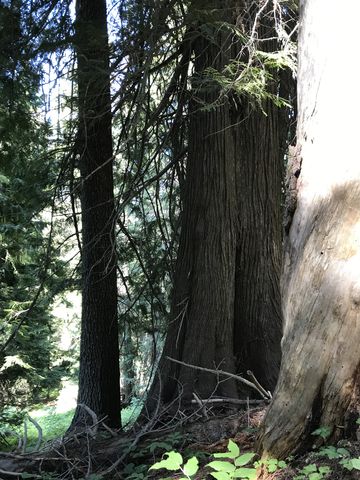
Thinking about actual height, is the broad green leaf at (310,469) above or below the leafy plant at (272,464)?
above

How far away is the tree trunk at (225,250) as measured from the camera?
4309 mm

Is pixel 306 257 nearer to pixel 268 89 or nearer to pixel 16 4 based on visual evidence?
pixel 268 89

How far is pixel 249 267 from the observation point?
4.55m

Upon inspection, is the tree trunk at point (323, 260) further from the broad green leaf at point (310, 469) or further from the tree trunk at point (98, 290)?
the tree trunk at point (98, 290)

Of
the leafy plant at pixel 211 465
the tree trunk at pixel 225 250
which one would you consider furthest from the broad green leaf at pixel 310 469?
the tree trunk at pixel 225 250

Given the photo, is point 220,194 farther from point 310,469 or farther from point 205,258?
point 310,469

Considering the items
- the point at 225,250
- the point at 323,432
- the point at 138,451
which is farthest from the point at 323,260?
the point at 225,250

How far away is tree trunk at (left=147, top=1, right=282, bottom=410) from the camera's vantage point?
4.31 meters

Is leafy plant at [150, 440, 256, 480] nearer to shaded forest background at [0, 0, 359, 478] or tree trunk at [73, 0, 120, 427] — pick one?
shaded forest background at [0, 0, 359, 478]

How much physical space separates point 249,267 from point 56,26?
10.6 ft

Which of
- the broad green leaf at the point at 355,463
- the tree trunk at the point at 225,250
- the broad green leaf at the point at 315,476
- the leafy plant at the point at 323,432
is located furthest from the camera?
the tree trunk at the point at 225,250

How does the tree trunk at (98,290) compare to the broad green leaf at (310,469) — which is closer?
the broad green leaf at (310,469)

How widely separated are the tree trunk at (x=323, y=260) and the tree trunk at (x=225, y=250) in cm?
174

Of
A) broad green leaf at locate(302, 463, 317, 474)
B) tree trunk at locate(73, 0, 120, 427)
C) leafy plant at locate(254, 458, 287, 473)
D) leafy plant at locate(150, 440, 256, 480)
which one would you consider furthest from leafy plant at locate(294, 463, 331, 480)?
tree trunk at locate(73, 0, 120, 427)
